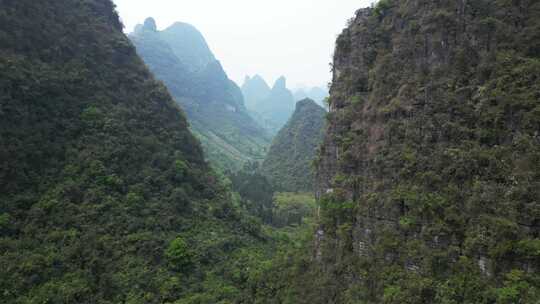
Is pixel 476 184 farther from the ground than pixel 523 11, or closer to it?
closer to it

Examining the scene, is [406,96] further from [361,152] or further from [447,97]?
[361,152]

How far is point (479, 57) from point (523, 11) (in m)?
2.12

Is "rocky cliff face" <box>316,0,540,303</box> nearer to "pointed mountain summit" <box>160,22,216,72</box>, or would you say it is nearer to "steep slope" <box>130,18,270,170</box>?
"steep slope" <box>130,18,270,170</box>

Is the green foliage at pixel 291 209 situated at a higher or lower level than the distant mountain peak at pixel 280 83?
lower

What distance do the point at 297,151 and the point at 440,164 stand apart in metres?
43.5

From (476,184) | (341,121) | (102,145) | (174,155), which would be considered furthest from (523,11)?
(102,145)

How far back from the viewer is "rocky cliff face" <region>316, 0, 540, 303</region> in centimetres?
852

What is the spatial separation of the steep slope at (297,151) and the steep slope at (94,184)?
23585 mm

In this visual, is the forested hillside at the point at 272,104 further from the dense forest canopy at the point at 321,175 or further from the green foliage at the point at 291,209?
the dense forest canopy at the point at 321,175

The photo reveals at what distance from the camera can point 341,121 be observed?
51.3 ft

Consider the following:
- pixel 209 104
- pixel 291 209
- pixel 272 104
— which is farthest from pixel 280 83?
pixel 291 209

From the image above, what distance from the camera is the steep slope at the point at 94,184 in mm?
15047

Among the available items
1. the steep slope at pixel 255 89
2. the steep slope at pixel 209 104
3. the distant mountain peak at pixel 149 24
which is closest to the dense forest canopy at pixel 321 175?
the steep slope at pixel 209 104

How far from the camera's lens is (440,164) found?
34.4ft
